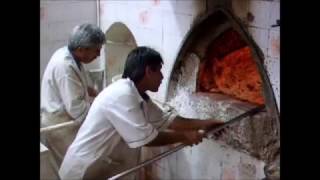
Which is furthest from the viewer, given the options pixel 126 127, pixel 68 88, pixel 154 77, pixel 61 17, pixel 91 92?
pixel 61 17

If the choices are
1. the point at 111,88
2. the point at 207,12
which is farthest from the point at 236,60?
the point at 111,88

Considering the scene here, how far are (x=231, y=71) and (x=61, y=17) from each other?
1.33m

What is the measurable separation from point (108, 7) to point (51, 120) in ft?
3.07

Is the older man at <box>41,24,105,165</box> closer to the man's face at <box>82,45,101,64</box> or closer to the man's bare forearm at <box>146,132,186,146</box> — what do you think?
the man's face at <box>82,45,101,64</box>

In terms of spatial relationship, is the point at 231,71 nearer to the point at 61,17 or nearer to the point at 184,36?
the point at 184,36

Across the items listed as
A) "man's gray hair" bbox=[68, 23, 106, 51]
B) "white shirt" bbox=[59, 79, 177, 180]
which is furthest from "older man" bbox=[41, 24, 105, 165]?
"white shirt" bbox=[59, 79, 177, 180]

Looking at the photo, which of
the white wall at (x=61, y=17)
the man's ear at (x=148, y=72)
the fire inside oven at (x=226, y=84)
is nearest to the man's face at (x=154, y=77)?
Answer: the man's ear at (x=148, y=72)

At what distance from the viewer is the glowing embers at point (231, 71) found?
1.96m

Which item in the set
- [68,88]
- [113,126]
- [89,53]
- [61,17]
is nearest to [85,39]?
[89,53]

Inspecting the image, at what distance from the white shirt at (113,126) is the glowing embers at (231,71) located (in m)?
0.29

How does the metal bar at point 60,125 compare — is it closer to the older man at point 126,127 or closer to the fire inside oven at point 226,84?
the older man at point 126,127

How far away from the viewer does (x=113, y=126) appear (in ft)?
5.84
